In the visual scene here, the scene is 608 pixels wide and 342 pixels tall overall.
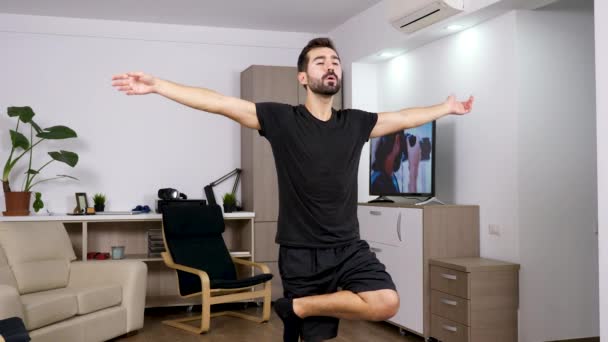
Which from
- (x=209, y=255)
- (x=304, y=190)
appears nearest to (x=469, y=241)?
(x=209, y=255)

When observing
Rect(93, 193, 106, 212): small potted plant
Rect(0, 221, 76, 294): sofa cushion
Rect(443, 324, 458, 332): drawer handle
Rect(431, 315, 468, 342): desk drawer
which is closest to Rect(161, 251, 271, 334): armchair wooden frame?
Rect(0, 221, 76, 294): sofa cushion

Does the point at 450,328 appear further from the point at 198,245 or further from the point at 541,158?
the point at 198,245

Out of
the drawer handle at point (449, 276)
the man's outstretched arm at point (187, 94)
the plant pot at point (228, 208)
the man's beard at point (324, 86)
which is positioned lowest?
the drawer handle at point (449, 276)

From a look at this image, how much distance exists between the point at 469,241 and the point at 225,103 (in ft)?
9.47

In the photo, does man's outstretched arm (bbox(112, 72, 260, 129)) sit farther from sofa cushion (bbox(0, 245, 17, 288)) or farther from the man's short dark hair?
sofa cushion (bbox(0, 245, 17, 288))

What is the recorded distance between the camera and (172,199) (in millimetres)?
6219

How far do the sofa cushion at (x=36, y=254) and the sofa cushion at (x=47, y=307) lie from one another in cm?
12

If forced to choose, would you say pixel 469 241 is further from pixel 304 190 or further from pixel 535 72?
pixel 304 190

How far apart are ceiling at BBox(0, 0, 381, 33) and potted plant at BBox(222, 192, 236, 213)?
1680mm

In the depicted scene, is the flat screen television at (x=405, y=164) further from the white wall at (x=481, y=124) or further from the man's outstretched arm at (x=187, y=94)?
the man's outstretched arm at (x=187, y=94)

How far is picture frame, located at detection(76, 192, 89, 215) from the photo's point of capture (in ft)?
20.3

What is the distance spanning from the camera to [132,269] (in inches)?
205

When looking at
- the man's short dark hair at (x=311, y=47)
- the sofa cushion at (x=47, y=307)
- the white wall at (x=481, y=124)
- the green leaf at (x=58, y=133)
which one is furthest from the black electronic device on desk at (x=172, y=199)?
the man's short dark hair at (x=311, y=47)

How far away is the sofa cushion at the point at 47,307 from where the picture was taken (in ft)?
14.1
